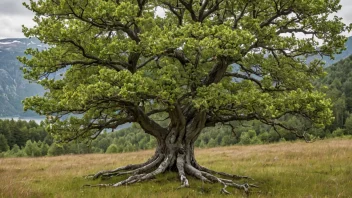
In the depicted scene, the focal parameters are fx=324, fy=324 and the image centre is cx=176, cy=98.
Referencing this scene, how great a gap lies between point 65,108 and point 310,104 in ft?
31.0

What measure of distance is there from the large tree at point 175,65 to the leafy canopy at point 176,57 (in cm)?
5

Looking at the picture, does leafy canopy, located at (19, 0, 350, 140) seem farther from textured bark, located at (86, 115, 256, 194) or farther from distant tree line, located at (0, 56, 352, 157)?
distant tree line, located at (0, 56, 352, 157)

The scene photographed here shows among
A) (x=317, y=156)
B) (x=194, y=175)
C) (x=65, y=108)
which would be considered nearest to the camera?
(x=65, y=108)

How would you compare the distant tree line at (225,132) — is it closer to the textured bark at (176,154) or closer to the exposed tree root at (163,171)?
the textured bark at (176,154)

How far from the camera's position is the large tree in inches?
476

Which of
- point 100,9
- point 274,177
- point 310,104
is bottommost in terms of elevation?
point 274,177

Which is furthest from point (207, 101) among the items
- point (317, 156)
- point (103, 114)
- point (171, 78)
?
point (317, 156)

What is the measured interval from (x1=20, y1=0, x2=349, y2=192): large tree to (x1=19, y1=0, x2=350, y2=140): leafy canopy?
0.17 ft

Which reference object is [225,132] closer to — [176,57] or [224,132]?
[224,132]

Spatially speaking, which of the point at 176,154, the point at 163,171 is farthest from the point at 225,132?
the point at 163,171

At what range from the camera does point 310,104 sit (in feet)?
41.1

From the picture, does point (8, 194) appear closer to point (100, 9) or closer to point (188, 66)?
point (100, 9)

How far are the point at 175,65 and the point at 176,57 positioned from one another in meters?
0.37

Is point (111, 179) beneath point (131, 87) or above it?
beneath
